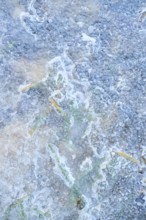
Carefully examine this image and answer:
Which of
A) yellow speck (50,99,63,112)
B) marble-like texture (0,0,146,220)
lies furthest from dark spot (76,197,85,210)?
yellow speck (50,99,63,112)

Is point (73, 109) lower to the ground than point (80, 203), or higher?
higher

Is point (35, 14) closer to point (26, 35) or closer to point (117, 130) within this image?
point (26, 35)

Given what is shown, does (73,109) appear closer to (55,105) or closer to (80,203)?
(55,105)

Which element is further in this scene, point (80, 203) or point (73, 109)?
point (73, 109)

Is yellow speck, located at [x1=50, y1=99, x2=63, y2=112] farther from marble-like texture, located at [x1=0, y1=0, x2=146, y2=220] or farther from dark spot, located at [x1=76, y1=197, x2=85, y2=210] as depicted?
dark spot, located at [x1=76, y1=197, x2=85, y2=210]

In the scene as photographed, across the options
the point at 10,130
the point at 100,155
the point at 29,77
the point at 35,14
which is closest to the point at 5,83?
the point at 29,77

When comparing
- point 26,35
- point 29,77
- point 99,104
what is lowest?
point 99,104

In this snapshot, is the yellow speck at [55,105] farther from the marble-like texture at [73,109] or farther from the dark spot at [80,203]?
the dark spot at [80,203]

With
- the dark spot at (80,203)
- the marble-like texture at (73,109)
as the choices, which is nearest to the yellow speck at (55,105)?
the marble-like texture at (73,109)

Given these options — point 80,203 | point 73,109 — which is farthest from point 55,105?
point 80,203
